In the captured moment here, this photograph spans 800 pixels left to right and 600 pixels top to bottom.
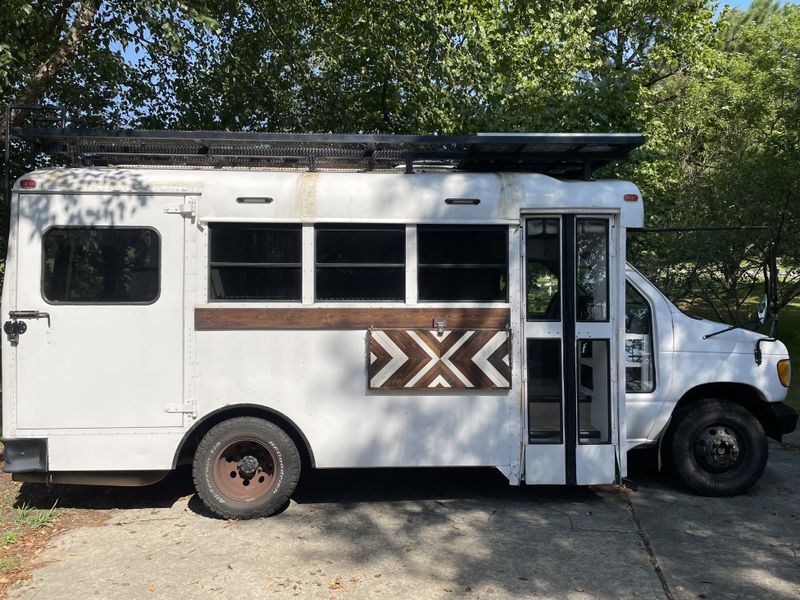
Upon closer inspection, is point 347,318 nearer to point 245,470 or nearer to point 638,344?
point 245,470

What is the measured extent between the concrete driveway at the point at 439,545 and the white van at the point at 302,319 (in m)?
0.40

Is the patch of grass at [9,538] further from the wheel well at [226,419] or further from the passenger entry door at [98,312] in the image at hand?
the wheel well at [226,419]

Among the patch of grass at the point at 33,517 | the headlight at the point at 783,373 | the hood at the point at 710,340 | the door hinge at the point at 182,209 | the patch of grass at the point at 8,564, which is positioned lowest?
the patch of grass at the point at 8,564

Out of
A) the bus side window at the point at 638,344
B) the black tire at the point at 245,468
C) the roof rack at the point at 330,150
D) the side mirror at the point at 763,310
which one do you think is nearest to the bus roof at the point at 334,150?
the roof rack at the point at 330,150

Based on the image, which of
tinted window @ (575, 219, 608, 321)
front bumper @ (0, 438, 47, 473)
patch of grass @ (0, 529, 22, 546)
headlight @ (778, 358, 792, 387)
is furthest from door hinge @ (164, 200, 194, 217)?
headlight @ (778, 358, 792, 387)

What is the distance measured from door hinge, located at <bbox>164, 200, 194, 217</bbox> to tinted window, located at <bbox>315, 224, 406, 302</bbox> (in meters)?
1.00

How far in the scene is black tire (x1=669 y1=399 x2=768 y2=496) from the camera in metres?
6.37

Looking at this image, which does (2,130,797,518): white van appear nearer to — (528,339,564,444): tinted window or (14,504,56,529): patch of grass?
(528,339,564,444): tinted window

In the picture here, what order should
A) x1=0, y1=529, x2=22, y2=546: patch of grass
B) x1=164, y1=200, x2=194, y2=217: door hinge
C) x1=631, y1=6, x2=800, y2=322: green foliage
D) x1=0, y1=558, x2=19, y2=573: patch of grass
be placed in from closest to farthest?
x1=0, y1=558, x2=19, y2=573: patch of grass → x1=0, y1=529, x2=22, y2=546: patch of grass → x1=164, y1=200, x2=194, y2=217: door hinge → x1=631, y1=6, x2=800, y2=322: green foliage

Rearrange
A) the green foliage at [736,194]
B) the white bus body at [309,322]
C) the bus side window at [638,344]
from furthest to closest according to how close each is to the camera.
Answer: the green foliage at [736,194]
the bus side window at [638,344]
the white bus body at [309,322]

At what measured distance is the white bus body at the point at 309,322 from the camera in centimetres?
565

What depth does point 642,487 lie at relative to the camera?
668 centimetres

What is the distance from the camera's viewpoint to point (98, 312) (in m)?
5.66

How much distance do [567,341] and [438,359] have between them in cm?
109
